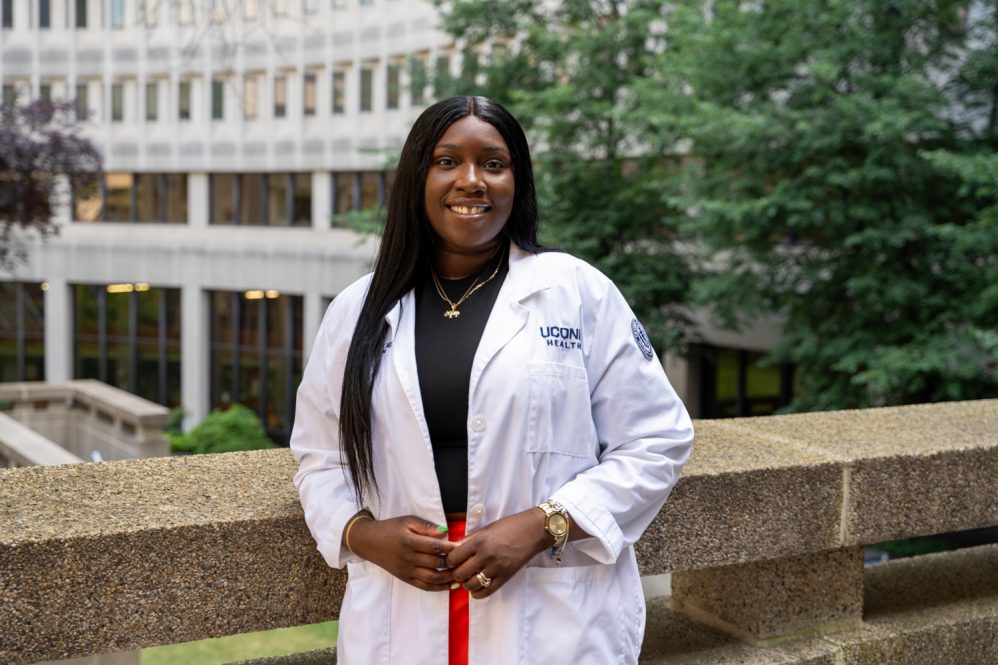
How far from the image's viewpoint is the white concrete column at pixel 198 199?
37.0 m

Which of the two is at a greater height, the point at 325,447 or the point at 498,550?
the point at 325,447

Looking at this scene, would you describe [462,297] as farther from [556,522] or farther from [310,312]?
[310,312]

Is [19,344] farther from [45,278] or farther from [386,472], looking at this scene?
[386,472]

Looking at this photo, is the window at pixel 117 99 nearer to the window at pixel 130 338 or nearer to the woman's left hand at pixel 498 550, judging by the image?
the window at pixel 130 338

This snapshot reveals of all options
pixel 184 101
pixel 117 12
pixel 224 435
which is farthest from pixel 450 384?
pixel 117 12

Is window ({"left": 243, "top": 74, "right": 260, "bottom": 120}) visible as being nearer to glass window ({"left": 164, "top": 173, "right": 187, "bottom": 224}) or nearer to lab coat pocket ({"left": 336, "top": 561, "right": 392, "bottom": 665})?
glass window ({"left": 164, "top": 173, "right": 187, "bottom": 224})

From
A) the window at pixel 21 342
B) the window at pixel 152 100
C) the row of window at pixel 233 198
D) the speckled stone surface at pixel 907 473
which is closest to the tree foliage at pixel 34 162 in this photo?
the row of window at pixel 233 198

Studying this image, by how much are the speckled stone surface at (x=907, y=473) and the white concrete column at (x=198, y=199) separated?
35129mm

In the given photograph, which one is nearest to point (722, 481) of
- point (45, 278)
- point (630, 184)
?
point (630, 184)

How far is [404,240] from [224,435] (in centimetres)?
2575

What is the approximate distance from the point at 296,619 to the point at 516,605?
0.60m

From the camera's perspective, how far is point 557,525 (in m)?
2.23

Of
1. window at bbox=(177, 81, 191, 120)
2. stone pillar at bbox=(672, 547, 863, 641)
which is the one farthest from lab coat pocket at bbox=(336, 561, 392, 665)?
window at bbox=(177, 81, 191, 120)

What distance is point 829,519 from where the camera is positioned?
311 centimetres
